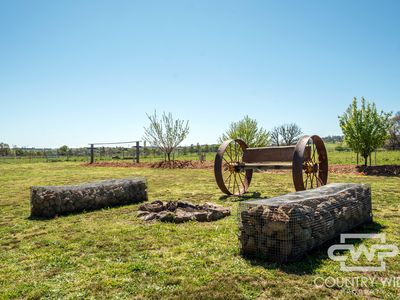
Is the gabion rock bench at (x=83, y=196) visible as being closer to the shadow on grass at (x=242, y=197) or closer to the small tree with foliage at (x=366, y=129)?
the shadow on grass at (x=242, y=197)

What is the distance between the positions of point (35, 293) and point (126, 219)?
358cm

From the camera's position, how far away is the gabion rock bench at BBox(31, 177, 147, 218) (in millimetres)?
7523

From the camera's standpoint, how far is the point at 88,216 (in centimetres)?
748

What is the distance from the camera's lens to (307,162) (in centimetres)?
871

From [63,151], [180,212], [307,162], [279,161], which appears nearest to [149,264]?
[180,212]

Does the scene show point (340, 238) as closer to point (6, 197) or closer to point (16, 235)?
point (16, 235)

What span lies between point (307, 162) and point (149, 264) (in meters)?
5.95

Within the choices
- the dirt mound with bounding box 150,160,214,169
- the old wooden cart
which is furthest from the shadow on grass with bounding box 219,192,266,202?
the dirt mound with bounding box 150,160,214,169

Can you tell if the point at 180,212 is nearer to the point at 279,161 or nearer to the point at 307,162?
the point at 307,162

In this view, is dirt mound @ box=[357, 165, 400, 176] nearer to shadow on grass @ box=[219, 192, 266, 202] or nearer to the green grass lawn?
shadow on grass @ box=[219, 192, 266, 202]

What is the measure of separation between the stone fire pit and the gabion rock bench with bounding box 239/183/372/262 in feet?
7.34

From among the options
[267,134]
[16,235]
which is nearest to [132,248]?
[16,235]

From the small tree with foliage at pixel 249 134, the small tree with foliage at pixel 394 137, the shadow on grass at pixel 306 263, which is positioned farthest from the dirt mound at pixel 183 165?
the small tree with foliage at pixel 394 137

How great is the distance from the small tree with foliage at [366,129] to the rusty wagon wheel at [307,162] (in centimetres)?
1051
